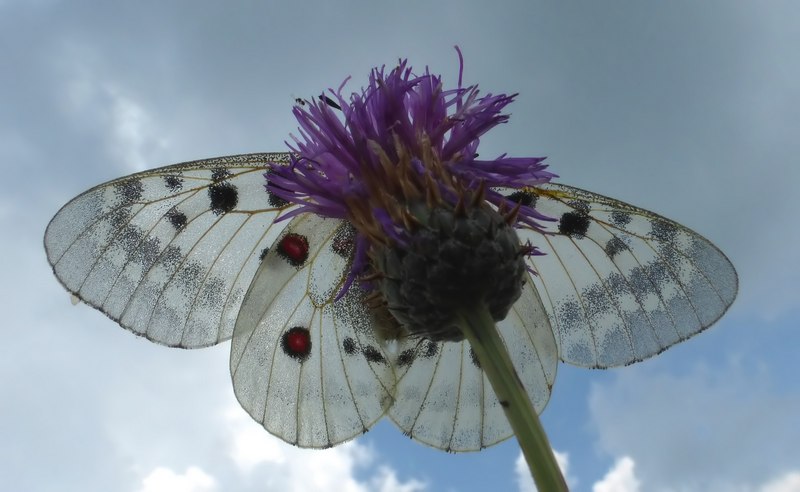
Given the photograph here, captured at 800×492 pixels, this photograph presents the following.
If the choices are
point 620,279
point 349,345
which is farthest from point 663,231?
point 349,345

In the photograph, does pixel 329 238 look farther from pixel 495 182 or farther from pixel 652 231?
pixel 652 231

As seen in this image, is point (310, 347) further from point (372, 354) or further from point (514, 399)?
point (514, 399)

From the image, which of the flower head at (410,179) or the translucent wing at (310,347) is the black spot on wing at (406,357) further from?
the flower head at (410,179)

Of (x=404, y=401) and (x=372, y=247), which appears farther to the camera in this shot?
(x=404, y=401)

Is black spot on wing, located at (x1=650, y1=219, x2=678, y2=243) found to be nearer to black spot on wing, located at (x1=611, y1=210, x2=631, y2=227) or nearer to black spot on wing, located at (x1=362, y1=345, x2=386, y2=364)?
black spot on wing, located at (x1=611, y1=210, x2=631, y2=227)

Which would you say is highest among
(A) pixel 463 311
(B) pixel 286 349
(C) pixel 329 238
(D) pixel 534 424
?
(C) pixel 329 238

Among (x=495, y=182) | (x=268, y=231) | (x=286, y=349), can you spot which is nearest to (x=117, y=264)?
(x=268, y=231)

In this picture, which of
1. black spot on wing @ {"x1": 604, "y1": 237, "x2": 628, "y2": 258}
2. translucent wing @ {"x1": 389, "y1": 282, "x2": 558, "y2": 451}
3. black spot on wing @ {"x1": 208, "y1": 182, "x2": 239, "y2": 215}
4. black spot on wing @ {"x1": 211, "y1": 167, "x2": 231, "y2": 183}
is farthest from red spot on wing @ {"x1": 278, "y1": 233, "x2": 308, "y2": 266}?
black spot on wing @ {"x1": 604, "y1": 237, "x2": 628, "y2": 258}

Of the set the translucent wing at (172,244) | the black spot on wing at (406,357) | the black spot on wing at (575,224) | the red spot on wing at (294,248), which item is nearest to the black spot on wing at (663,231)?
the black spot on wing at (575,224)
